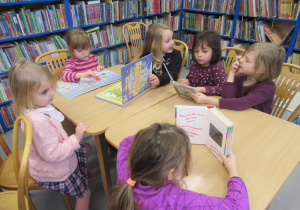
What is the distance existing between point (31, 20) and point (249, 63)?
2205 mm

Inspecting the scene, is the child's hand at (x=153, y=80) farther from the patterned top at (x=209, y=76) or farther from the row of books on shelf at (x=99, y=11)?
the row of books on shelf at (x=99, y=11)

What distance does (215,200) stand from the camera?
667 millimetres

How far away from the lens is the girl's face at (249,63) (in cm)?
124

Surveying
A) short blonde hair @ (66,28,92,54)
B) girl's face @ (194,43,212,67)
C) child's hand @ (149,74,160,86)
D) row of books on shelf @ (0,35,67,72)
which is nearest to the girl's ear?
child's hand @ (149,74,160,86)

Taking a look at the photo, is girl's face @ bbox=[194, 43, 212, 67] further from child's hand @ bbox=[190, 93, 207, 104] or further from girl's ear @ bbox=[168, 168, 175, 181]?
girl's ear @ bbox=[168, 168, 175, 181]

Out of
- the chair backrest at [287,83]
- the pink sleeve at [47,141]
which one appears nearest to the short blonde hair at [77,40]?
the pink sleeve at [47,141]

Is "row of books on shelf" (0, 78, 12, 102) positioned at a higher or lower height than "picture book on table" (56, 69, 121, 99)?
lower

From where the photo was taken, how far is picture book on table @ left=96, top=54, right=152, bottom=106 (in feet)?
3.92

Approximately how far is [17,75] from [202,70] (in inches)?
49.1

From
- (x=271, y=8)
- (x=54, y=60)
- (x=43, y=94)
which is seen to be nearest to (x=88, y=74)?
(x=54, y=60)

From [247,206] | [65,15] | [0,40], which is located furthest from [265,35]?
[0,40]

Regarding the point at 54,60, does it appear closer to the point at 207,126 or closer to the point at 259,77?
the point at 207,126

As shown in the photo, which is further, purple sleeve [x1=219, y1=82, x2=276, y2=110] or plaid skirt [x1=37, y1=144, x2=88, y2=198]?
purple sleeve [x1=219, y1=82, x2=276, y2=110]

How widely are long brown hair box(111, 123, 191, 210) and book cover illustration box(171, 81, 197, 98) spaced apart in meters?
0.61
